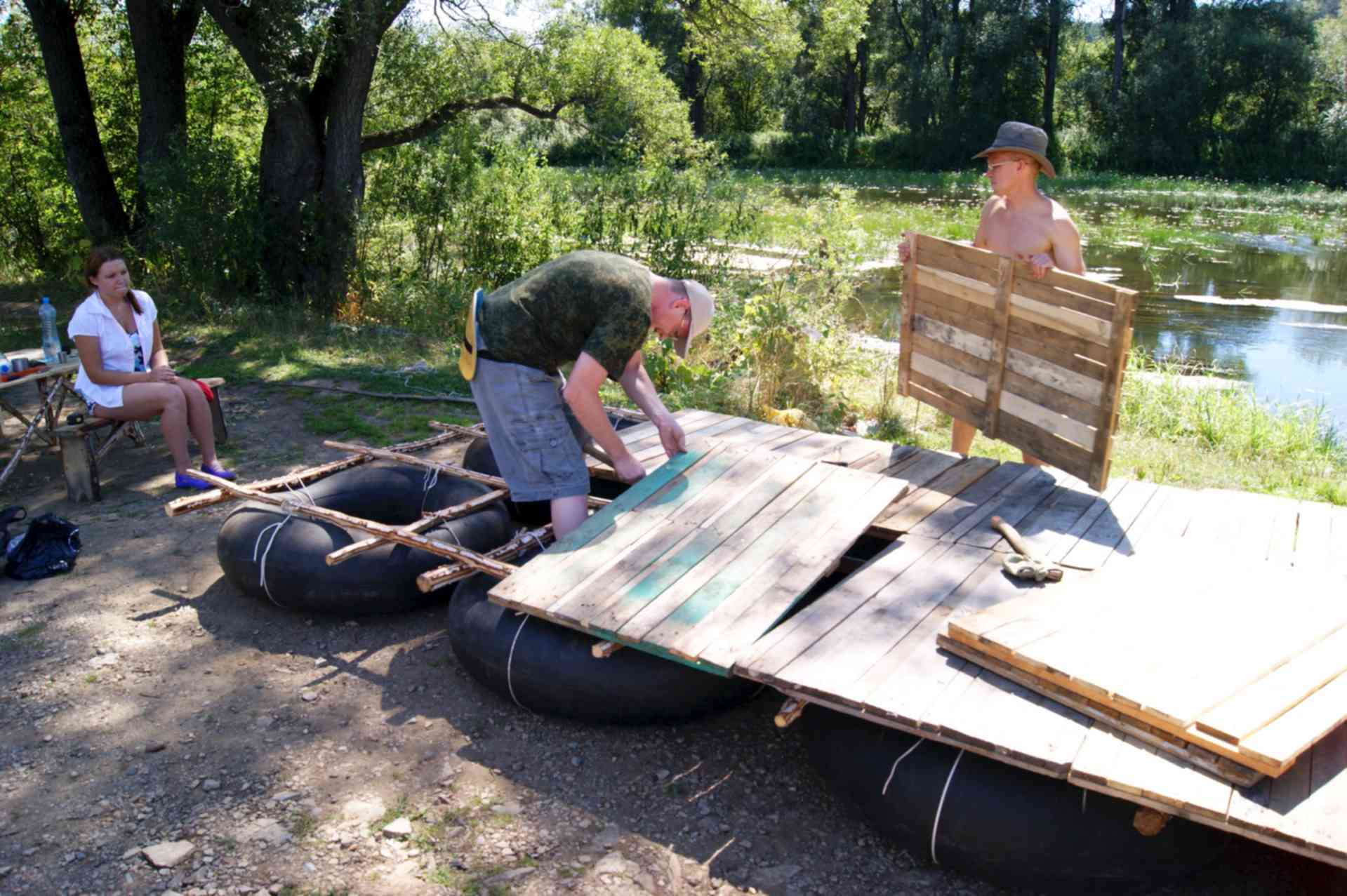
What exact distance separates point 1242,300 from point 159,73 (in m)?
13.7

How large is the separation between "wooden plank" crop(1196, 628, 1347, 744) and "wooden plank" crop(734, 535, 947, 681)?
116 centimetres

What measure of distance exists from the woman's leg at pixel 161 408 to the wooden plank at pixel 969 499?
4018mm

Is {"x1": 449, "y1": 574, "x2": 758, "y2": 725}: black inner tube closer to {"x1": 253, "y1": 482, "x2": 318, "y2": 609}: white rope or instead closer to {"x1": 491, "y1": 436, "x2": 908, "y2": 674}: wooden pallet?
{"x1": 491, "y1": 436, "x2": 908, "y2": 674}: wooden pallet

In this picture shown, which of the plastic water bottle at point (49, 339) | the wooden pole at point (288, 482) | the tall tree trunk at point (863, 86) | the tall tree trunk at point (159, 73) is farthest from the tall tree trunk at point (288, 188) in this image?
the tall tree trunk at point (863, 86)

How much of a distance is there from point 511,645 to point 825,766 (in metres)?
1.19

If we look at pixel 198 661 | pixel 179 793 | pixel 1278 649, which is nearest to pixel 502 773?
pixel 179 793

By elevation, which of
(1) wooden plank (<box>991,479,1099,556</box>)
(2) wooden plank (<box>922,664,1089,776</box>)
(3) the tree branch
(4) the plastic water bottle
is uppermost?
(3) the tree branch

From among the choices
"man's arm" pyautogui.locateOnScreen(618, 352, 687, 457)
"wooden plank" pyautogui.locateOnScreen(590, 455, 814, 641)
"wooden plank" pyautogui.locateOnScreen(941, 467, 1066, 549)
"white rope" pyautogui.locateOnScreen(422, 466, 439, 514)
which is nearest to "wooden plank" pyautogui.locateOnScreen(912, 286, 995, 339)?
"wooden plank" pyautogui.locateOnScreen(941, 467, 1066, 549)

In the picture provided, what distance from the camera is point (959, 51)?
42094mm

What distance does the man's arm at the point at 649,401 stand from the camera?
4.48m

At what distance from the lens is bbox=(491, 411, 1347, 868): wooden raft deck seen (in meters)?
2.78

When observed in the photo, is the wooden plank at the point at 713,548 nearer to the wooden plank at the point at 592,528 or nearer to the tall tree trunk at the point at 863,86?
the wooden plank at the point at 592,528

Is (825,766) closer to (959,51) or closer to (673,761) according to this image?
(673,761)

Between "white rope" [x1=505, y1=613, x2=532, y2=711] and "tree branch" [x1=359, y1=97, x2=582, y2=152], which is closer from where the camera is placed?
"white rope" [x1=505, y1=613, x2=532, y2=711]
